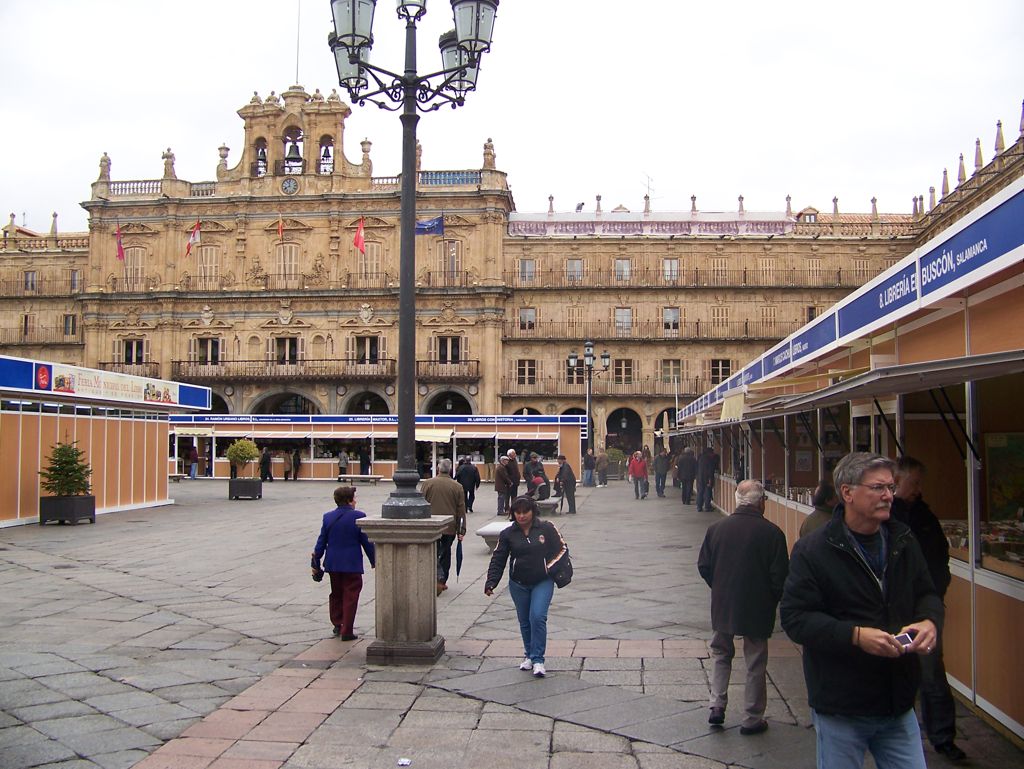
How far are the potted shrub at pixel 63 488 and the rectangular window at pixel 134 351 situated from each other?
30.4m

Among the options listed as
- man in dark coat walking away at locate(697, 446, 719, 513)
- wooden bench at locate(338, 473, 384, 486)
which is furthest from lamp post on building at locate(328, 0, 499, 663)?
wooden bench at locate(338, 473, 384, 486)

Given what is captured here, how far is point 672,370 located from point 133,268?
89.2 ft

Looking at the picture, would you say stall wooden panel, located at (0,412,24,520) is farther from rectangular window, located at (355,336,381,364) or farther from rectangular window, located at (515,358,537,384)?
rectangular window, located at (515,358,537,384)

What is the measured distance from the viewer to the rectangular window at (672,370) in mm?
46375

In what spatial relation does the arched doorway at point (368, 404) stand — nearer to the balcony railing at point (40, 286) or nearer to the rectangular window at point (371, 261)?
the rectangular window at point (371, 261)

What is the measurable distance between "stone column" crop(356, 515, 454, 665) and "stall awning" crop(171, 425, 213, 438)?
33739mm

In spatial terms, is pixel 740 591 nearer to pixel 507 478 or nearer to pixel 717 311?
pixel 507 478

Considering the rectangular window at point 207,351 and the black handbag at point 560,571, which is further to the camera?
the rectangular window at point 207,351

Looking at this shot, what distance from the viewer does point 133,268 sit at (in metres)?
47.8

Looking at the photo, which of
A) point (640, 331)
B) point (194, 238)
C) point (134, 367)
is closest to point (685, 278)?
point (640, 331)

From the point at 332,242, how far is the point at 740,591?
4288cm

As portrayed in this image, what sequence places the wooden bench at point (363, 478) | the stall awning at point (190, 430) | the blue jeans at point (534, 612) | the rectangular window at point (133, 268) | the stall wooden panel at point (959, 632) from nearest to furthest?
1. the stall wooden panel at point (959, 632)
2. the blue jeans at point (534, 612)
3. the wooden bench at point (363, 478)
4. the stall awning at point (190, 430)
5. the rectangular window at point (133, 268)

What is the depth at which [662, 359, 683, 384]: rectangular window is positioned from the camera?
152ft

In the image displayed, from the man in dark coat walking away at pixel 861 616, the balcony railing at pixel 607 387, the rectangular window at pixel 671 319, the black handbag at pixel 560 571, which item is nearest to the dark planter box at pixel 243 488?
the black handbag at pixel 560 571
